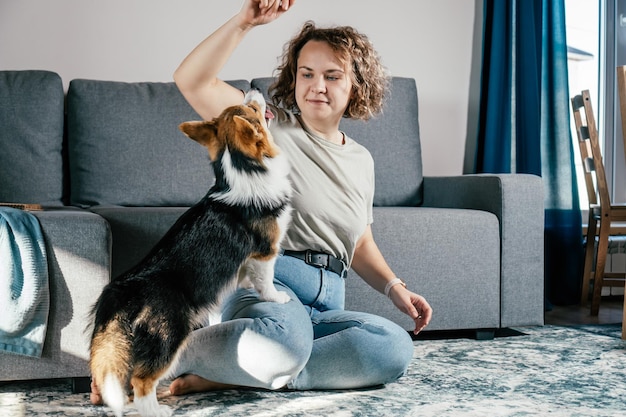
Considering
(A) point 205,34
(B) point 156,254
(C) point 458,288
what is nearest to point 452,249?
(C) point 458,288

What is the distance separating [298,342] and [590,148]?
238 cm

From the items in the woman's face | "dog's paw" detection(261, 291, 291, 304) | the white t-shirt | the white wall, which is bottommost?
"dog's paw" detection(261, 291, 291, 304)

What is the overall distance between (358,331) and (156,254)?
55 cm

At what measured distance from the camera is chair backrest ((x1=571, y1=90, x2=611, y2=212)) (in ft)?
11.1

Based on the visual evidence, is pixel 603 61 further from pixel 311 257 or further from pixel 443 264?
pixel 311 257

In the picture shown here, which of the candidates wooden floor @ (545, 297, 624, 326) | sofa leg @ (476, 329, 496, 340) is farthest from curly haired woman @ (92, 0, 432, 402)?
wooden floor @ (545, 297, 624, 326)

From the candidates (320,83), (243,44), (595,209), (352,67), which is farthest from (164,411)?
(595,209)

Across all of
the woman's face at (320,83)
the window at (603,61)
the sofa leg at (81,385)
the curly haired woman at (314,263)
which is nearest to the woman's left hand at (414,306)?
the curly haired woman at (314,263)

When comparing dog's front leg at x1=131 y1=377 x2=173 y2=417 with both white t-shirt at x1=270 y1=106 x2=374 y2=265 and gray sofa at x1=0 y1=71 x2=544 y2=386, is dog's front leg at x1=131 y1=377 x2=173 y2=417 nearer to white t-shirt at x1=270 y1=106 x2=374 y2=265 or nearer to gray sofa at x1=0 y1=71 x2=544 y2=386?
white t-shirt at x1=270 y1=106 x2=374 y2=265

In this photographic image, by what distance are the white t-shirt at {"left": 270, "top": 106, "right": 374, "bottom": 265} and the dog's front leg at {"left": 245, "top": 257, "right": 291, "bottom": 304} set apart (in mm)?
175

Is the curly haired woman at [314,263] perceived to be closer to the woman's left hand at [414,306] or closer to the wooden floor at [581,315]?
the woman's left hand at [414,306]

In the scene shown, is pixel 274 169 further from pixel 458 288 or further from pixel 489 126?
pixel 489 126

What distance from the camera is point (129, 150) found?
290cm

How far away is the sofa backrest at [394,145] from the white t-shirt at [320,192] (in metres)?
1.25
